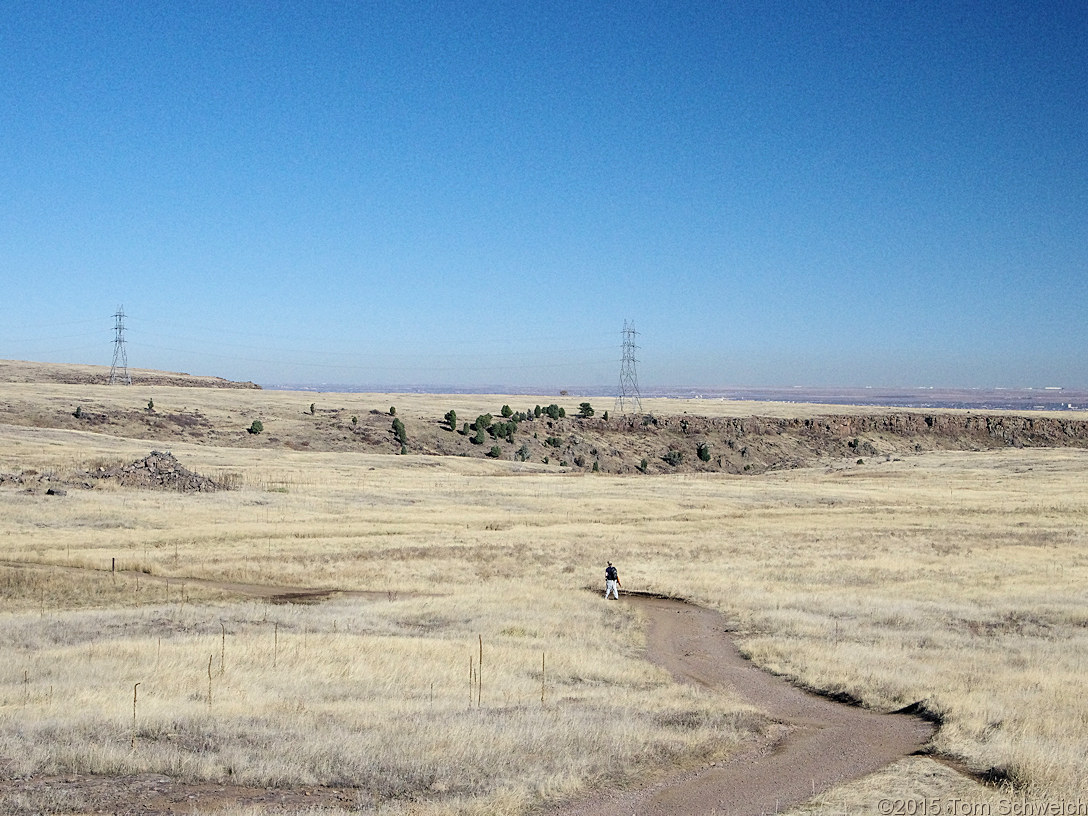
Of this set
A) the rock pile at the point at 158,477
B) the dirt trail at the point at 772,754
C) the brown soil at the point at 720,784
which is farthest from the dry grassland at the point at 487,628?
the rock pile at the point at 158,477

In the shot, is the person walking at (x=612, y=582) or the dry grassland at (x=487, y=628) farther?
the person walking at (x=612, y=582)

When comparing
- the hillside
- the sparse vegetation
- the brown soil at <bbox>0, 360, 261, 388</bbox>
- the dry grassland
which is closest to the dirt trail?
the dry grassland

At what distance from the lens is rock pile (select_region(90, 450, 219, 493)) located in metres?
53.2

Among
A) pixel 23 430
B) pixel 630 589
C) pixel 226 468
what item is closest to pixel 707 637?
pixel 630 589

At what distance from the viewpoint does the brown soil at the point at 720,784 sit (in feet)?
36.3

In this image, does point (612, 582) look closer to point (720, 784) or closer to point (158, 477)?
point (720, 784)

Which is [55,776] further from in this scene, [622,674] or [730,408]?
[730,408]

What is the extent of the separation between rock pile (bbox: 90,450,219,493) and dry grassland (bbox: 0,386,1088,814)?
226cm

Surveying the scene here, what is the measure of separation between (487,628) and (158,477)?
35.5m

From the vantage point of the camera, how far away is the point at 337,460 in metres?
74.4

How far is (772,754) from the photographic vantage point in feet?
48.2

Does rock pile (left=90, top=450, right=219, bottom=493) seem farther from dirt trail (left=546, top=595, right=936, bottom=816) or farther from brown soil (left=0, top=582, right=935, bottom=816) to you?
brown soil (left=0, top=582, right=935, bottom=816)

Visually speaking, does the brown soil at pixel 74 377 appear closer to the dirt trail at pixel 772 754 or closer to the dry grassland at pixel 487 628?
the dry grassland at pixel 487 628

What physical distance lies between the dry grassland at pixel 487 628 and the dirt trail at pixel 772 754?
0.59 m
